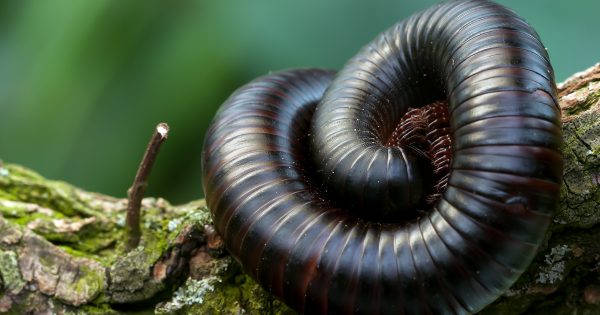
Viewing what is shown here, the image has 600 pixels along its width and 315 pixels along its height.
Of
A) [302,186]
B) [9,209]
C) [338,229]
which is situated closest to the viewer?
[338,229]

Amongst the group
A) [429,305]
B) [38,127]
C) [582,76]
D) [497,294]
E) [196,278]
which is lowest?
[38,127]

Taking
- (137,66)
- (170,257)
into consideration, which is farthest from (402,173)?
(137,66)

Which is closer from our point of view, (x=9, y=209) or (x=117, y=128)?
(x=9, y=209)

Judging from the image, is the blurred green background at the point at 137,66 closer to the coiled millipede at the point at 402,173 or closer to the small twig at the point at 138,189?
the coiled millipede at the point at 402,173

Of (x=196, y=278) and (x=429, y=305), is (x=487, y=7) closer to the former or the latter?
(x=429, y=305)

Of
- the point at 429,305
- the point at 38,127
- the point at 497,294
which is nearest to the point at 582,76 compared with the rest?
the point at 497,294

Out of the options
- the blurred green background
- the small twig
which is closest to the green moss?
the small twig

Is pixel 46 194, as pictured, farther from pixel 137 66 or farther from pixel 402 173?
pixel 402 173
